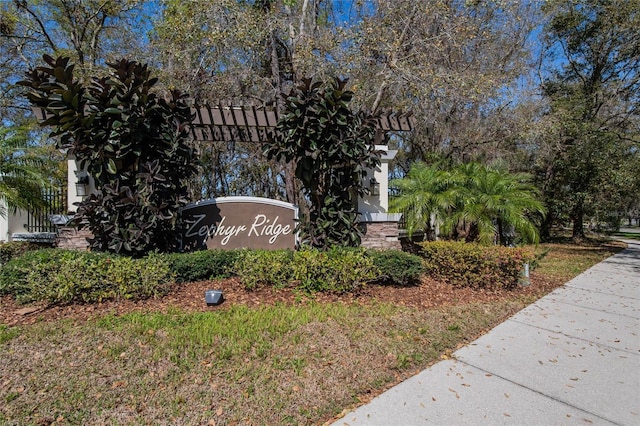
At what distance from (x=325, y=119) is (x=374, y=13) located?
18.9 feet

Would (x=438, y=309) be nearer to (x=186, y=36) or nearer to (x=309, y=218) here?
(x=309, y=218)

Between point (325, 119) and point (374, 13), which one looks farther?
point (374, 13)

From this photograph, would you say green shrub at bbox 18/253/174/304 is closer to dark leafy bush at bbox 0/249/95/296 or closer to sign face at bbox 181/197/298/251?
dark leafy bush at bbox 0/249/95/296

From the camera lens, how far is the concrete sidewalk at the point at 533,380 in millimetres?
2611

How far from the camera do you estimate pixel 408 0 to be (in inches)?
338

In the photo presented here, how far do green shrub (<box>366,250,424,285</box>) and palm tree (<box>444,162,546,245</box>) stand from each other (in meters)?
2.21

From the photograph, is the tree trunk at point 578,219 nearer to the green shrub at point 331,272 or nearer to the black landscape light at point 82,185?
the green shrub at point 331,272

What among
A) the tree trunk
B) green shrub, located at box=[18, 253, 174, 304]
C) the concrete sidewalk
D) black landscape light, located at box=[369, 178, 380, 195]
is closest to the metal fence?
green shrub, located at box=[18, 253, 174, 304]

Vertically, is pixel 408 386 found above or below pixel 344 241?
below

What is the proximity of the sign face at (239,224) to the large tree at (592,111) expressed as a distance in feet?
31.3

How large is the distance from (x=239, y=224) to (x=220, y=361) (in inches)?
140

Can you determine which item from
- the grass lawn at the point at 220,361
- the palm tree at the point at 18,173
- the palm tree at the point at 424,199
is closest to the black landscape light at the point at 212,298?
the grass lawn at the point at 220,361

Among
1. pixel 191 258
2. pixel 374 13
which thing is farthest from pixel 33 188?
pixel 374 13

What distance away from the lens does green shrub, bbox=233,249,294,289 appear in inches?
202
